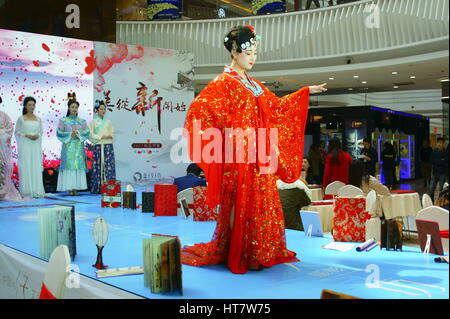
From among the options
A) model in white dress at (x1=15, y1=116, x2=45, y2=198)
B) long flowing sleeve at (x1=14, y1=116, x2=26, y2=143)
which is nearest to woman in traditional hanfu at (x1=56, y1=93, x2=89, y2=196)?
model in white dress at (x1=15, y1=116, x2=45, y2=198)

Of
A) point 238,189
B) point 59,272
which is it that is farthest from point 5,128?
point 59,272

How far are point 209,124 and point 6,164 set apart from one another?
18.7 feet

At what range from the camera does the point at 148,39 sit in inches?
481

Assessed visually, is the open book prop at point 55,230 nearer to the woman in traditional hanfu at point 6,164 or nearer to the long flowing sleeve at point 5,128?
the woman in traditional hanfu at point 6,164

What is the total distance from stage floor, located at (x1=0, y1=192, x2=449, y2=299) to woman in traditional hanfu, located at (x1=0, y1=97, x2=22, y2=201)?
3.31 metres

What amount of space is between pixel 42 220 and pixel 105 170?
570cm

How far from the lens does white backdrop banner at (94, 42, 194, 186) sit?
9500mm

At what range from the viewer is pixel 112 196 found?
6688 mm

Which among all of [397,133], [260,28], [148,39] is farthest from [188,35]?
[397,133]

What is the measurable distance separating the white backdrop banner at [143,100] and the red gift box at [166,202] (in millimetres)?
4141

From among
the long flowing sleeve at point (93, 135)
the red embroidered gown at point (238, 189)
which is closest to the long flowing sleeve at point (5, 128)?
the long flowing sleeve at point (93, 135)

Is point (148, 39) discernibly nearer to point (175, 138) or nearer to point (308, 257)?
point (175, 138)

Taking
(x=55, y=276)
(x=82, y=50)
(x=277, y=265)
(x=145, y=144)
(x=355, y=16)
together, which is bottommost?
(x=277, y=265)

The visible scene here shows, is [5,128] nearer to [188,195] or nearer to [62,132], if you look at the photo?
[62,132]
